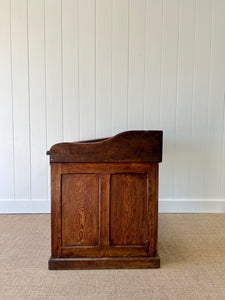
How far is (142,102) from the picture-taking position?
106 inches

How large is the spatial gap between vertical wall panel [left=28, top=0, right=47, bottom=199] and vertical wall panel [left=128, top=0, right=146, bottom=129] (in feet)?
A: 2.76

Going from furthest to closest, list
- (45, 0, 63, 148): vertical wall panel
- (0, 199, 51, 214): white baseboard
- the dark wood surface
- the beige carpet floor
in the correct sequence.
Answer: (0, 199, 51, 214): white baseboard, (45, 0, 63, 148): vertical wall panel, the dark wood surface, the beige carpet floor

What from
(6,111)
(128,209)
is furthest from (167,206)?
(6,111)

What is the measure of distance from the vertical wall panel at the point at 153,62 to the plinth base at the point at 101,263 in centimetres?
138

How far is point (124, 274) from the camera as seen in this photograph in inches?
64.1

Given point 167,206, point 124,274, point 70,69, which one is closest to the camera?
point 124,274

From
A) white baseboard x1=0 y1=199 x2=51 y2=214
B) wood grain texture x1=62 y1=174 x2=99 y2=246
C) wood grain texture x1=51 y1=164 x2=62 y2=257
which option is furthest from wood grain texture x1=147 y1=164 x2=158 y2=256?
white baseboard x1=0 y1=199 x2=51 y2=214

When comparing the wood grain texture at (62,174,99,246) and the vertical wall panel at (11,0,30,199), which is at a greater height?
the vertical wall panel at (11,0,30,199)

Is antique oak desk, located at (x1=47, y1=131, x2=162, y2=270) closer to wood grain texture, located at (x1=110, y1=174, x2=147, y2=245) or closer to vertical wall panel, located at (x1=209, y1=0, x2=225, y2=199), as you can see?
wood grain texture, located at (x1=110, y1=174, x2=147, y2=245)

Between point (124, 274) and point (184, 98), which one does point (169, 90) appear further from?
point (124, 274)

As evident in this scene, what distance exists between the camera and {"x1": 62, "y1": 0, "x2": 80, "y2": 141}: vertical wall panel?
8.52ft

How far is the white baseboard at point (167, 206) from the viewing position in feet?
9.00

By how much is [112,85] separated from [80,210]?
55.8 inches

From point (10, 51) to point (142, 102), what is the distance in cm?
136
